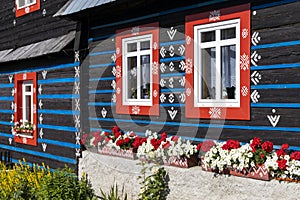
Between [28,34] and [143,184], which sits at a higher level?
[28,34]

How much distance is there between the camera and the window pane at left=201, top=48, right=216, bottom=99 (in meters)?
5.88

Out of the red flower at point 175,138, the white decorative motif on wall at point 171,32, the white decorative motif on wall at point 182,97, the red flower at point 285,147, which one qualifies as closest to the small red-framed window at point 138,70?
the white decorative motif on wall at point 171,32

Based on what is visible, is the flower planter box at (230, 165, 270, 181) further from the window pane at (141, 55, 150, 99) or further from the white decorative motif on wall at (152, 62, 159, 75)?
the window pane at (141, 55, 150, 99)

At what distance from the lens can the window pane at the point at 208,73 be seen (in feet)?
19.3

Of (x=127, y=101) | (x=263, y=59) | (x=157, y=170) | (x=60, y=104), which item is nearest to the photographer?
(x=263, y=59)

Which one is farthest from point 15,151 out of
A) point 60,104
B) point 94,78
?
point 94,78

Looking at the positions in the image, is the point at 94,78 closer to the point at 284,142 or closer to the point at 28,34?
the point at 28,34

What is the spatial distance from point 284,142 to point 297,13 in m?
1.50

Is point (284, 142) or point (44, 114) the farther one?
point (44, 114)

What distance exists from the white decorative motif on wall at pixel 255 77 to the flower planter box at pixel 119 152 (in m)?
2.33

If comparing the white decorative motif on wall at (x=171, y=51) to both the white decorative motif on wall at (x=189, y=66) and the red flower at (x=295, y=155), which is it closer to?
the white decorative motif on wall at (x=189, y=66)

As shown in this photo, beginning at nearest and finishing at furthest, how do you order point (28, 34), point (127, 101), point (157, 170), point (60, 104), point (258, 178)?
point (258, 178) → point (157, 170) → point (127, 101) → point (60, 104) → point (28, 34)

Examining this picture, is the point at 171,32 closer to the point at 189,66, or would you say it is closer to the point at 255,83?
the point at 189,66

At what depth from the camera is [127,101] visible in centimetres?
717
